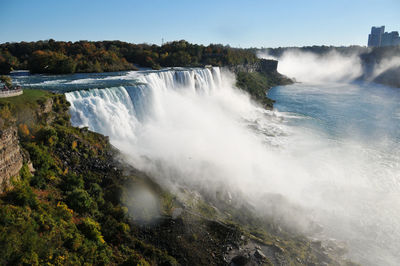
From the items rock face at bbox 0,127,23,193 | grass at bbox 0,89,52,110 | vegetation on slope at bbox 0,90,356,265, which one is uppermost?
grass at bbox 0,89,52,110

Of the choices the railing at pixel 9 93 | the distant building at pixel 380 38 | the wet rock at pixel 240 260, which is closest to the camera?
the wet rock at pixel 240 260

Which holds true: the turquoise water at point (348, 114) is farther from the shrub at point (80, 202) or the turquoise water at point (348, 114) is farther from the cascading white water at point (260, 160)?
the shrub at point (80, 202)

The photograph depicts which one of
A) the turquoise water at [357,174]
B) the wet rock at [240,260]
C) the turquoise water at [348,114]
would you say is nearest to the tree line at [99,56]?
the turquoise water at [348,114]

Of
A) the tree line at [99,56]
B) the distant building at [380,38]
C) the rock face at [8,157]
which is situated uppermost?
the distant building at [380,38]

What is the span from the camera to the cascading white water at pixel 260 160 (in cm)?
1480

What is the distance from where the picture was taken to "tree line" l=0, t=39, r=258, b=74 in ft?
109

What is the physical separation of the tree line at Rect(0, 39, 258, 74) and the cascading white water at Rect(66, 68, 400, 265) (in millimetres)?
12888

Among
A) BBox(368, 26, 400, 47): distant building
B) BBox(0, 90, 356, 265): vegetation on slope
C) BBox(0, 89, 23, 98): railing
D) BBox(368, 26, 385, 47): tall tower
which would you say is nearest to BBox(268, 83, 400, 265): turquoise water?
BBox(0, 90, 356, 265): vegetation on slope

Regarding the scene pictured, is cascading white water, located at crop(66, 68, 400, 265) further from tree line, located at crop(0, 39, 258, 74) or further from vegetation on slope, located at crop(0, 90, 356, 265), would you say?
tree line, located at crop(0, 39, 258, 74)

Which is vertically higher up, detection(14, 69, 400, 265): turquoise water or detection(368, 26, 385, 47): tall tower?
detection(368, 26, 385, 47): tall tower

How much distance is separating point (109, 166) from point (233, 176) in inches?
294

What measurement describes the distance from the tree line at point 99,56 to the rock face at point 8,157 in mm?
25890

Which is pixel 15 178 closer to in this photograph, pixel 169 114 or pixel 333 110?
pixel 169 114

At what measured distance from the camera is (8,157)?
9484 millimetres
